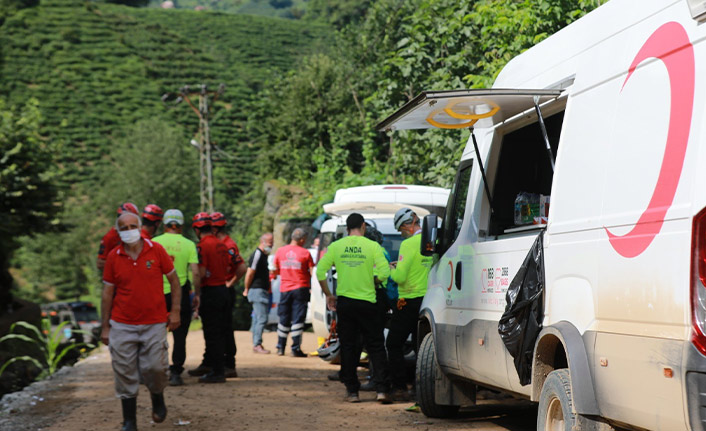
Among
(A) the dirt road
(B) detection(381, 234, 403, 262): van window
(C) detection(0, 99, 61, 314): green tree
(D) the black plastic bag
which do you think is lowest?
(A) the dirt road

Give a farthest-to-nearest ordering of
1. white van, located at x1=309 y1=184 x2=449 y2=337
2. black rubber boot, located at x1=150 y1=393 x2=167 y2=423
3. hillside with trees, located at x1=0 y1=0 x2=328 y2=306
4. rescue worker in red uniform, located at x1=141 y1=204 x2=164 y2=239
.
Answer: hillside with trees, located at x1=0 y1=0 x2=328 y2=306 < white van, located at x1=309 y1=184 x2=449 y2=337 < rescue worker in red uniform, located at x1=141 y1=204 x2=164 y2=239 < black rubber boot, located at x1=150 y1=393 x2=167 y2=423

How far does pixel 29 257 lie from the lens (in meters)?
81.2

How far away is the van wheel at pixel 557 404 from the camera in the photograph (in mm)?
5254

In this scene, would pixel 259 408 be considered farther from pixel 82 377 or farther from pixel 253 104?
pixel 253 104

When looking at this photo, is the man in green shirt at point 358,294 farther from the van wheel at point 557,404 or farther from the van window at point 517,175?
the van wheel at point 557,404

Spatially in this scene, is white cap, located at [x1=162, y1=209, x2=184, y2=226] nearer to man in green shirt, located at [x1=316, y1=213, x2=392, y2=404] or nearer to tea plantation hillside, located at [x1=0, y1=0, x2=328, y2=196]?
man in green shirt, located at [x1=316, y1=213, x2=392, y2=404]

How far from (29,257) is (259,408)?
75.6 meters

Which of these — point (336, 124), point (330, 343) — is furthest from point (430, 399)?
point (336, 124)

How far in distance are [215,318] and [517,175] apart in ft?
17.7

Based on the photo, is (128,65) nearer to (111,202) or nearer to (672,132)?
(111,202)

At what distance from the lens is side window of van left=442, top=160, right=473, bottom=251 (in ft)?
26.8

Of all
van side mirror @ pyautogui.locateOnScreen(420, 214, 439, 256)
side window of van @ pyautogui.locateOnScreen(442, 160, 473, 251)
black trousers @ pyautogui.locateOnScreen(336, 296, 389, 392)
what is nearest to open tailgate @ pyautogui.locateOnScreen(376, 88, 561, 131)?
side window of van @ pyautogui.locateOnScreen(442, 160, 473, 251)

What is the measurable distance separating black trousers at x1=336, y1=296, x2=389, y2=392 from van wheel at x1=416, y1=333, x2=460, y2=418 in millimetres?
1157

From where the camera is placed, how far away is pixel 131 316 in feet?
26.8
